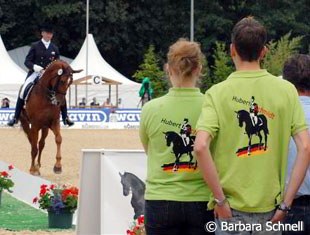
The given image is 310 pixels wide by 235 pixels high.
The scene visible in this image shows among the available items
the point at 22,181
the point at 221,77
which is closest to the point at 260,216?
the point at 22,181

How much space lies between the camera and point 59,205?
11344mm

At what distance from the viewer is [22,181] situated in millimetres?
15055

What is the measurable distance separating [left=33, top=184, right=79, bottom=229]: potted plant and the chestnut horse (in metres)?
7.17

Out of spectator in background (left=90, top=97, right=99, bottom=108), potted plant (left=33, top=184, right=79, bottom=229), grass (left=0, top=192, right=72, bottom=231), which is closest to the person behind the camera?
potted plant (left=33, top=184, right=79, bottom=229)

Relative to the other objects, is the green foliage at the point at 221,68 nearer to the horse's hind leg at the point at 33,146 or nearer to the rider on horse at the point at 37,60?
the rider on horse at the point at 37,60

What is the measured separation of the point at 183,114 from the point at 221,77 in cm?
4520

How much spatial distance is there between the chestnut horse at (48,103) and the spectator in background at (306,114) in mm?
12617

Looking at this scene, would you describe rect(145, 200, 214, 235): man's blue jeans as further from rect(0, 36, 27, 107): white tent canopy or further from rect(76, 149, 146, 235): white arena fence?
rect(0, 36, 27, 107): white tent canopy

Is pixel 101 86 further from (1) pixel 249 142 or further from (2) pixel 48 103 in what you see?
(1) pixel 249 142

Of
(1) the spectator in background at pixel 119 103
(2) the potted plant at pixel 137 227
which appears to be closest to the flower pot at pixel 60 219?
(2) the potted plant at pixel 137 227

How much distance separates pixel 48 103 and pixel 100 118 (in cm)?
1646

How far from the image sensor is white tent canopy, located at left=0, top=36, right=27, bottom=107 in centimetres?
4656

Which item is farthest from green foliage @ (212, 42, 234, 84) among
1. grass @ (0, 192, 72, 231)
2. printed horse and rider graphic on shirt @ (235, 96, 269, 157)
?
printed horse and rider graphic on shirt @ (235, 96, 269, 157)

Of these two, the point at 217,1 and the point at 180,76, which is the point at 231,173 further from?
the point at 217,1
